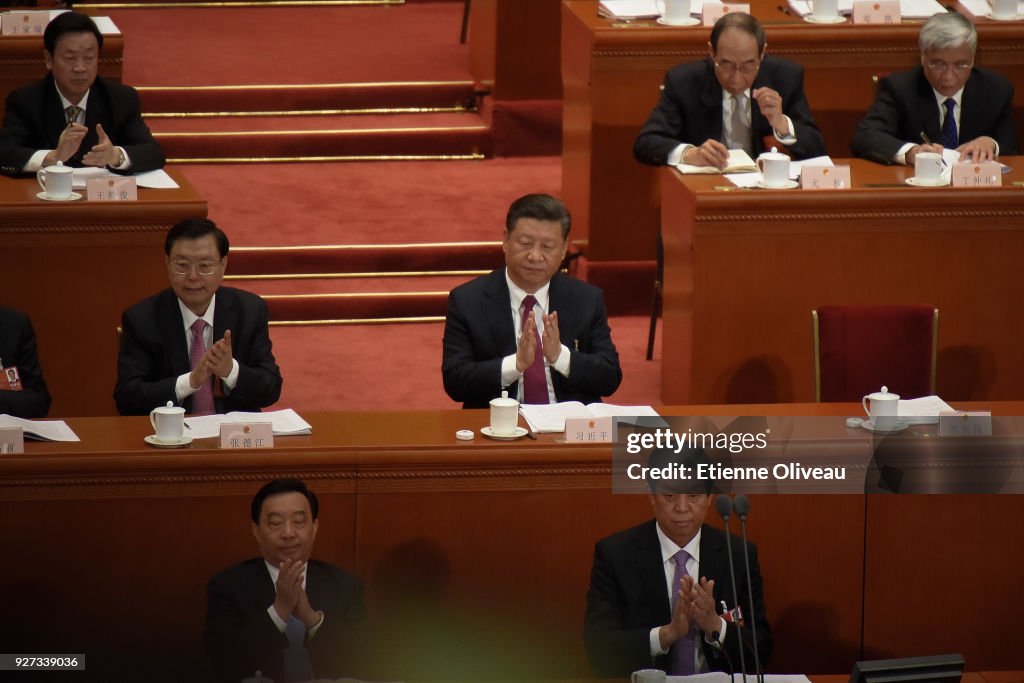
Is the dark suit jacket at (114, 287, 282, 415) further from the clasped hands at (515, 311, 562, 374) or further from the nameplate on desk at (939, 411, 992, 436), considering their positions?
the nameplate on desk at (939, 411, 992, 436)

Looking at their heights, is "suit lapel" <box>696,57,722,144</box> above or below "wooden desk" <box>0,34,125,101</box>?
below

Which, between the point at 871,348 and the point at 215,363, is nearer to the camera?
the point at 215,363

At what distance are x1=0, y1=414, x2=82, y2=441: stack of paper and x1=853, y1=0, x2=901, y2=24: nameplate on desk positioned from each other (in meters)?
3.39

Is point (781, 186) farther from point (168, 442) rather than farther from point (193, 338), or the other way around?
point (168, 442)

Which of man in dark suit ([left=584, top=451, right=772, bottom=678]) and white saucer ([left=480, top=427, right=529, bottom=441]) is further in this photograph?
white saucer ([left=480, top=427, right=529, bottom=441])

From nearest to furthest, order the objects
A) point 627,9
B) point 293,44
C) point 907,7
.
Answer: point 627,9 → point 907,7 → point 293,44

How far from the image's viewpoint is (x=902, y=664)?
307 centimetres

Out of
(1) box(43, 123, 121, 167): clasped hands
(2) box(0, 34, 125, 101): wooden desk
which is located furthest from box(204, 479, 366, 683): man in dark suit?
(2) box(0, 34, 125, 101): wooden desk

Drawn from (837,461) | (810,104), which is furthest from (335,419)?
(810,104)

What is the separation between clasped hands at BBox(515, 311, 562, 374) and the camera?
14.1ft

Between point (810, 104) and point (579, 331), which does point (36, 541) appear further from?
point (810, 104)

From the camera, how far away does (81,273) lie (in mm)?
5125

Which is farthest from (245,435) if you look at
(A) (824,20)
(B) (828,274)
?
(A) (824,20)

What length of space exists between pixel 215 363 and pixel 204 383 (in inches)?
8.6
